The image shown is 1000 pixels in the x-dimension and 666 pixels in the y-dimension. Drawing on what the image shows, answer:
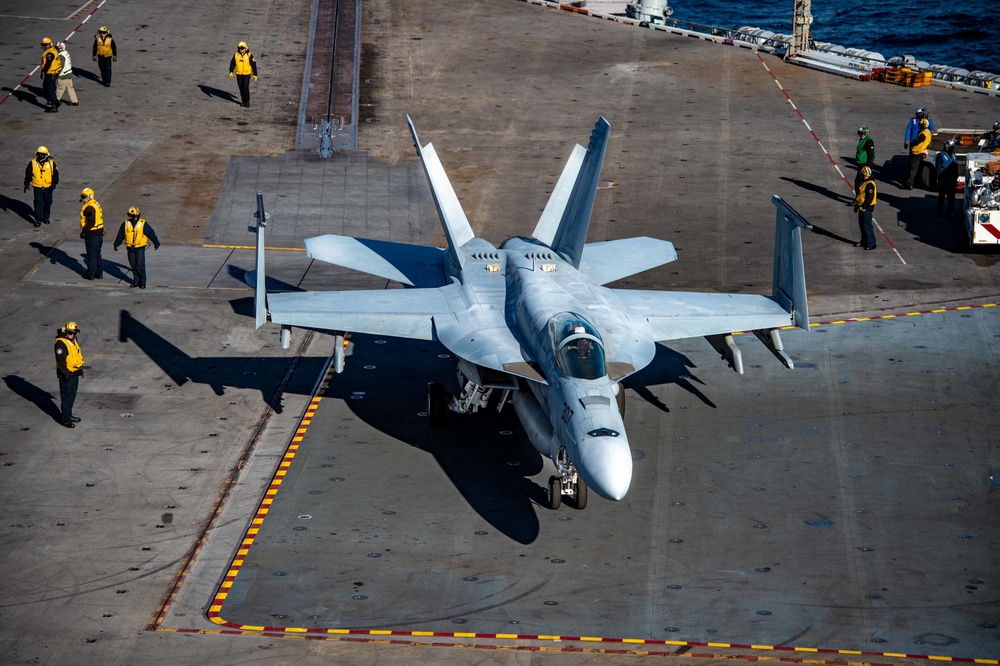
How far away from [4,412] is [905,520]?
57.1 ft

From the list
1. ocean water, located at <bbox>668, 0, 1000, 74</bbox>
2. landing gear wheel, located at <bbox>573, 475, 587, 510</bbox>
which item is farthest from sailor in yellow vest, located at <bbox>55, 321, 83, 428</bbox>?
ocean water, located at <bbox>668, 0, 1000, 74</bbox>

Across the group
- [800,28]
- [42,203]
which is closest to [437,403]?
[42,203]

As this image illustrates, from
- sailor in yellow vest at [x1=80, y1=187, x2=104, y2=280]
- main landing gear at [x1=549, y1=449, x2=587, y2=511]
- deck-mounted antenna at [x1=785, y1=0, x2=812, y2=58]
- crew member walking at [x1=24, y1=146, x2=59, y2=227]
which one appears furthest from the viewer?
deck-mounted antenna at [x1=785, y1=0, x2=812, y2=58]

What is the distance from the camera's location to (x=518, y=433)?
23.8 metres

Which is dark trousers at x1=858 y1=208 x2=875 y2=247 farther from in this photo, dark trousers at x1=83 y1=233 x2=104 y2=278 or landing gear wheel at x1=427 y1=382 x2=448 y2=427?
dark trousers at x1=83 y1=233 x2=104 y2=278

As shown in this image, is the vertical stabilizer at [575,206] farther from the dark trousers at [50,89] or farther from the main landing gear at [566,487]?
the dark trousers at [50,89]

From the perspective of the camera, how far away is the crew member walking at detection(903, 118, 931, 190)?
36.6 metres

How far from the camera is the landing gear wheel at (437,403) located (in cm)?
2384

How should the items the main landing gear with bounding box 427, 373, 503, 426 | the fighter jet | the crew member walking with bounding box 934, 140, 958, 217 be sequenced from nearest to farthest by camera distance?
1. the fighter jet
2. the main landing gear with bounding box 427, 373, 503, 426
3. the crew member walking with bounding box 934, 140, 958, 217

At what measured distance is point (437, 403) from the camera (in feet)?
78.4

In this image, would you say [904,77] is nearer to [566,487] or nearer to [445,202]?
[445,202]

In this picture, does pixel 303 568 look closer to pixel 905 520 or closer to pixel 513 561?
pixel 513 561

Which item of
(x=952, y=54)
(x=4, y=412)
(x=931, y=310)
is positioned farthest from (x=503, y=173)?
(x=952, y=54)

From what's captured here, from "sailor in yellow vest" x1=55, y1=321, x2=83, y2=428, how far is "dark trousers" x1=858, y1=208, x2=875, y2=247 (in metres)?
21.1
